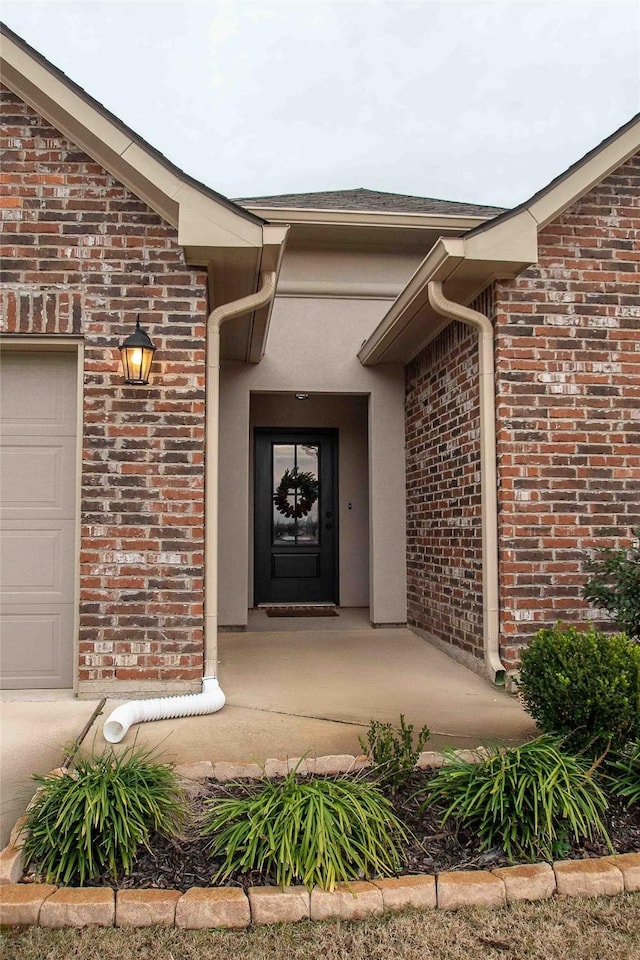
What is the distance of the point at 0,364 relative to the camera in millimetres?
4754

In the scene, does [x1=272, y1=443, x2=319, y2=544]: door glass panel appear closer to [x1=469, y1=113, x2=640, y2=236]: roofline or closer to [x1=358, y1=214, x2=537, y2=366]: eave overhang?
[x1=358, y1=214, x2=537, y2=366]: eave overhang

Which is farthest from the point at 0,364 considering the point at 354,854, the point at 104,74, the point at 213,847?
the point at 104,74

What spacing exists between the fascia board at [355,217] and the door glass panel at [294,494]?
294 cm

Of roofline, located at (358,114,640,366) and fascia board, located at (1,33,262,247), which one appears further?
roofline, located at (358,114,640,366)

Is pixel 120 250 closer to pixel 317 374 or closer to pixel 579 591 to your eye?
pixel 317 374

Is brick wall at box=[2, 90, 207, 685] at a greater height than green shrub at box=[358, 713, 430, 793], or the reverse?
brick wall at box=[2, 90, 207, 685]

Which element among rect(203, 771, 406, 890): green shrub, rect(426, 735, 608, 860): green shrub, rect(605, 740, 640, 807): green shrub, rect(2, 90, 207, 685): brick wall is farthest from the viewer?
rect(2, 90, 207, 685): brick wall

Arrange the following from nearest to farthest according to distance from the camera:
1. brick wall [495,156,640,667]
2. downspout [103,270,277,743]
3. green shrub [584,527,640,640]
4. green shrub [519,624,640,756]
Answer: green shrub [519,624,640,756], downspout [103,270,277,743], green shrub [584,527,640,640], brick wall [495,156,640,667]

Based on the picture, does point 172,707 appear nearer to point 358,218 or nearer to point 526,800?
point 526,800

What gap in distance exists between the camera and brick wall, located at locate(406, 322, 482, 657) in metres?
5.47

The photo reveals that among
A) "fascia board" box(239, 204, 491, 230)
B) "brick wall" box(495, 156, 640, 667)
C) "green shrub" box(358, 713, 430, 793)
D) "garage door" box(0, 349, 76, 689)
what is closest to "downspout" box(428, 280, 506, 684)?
"brick wall" box(495, 156, 640, 667)

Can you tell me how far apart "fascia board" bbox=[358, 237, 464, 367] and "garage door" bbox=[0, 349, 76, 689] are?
2593 mm

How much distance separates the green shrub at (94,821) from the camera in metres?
2.35

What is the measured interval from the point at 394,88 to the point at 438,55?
8869 mm
